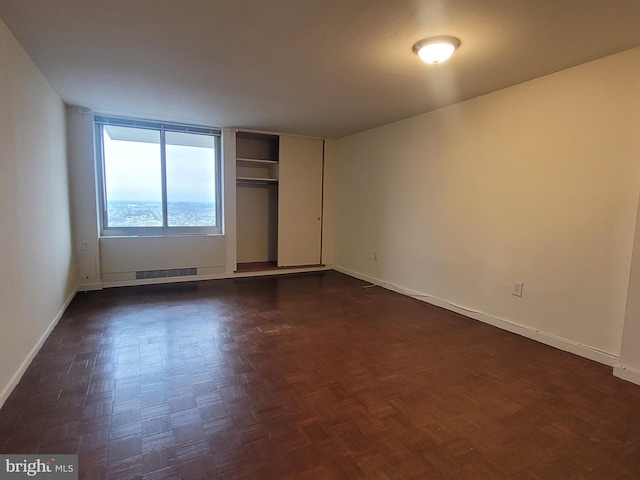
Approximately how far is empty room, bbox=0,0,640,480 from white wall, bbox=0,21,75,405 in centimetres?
3

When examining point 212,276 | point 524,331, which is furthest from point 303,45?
point 212,276

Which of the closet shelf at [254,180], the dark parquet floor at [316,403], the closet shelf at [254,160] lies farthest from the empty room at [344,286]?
the closet shelf at [254,180]

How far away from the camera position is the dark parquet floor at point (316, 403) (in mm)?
1547

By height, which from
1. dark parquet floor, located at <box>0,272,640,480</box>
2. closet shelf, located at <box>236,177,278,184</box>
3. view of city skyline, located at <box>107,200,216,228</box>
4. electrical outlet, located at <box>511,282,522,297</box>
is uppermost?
closet shelf, located at <box>236,177,278,184</box>

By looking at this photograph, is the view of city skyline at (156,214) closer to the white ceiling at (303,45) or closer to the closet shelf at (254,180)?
the closet shelf at (254,180)

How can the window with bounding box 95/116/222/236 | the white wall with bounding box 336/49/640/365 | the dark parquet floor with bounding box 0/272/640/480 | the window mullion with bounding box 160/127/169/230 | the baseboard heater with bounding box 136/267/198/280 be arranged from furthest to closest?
the window mullion with bounding box 160/127/169/230, the baseboard heater with bounding box 136/267/198/280, the window with bounding box 95/116/222/236, the white wall with bounding box 336/49/640/365, the dark parquet floor with bounding box 0/272/640/480

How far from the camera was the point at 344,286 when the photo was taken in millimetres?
4906

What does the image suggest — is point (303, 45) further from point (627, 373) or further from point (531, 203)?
point (627, 373)

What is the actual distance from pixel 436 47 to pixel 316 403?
2.44 m

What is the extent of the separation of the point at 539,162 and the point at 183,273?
464cm

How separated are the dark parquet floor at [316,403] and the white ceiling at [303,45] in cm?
229

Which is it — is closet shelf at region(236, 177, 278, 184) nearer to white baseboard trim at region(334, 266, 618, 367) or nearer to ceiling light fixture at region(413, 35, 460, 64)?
white baseboard trim at region(334, 266, 618, 367)

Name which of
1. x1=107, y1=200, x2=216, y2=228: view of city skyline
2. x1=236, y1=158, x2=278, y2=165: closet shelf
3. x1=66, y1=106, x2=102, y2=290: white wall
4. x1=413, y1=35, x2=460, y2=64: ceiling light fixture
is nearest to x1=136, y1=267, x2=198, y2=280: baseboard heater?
x1=66, y1=106, x2=102, y2=290: white wall

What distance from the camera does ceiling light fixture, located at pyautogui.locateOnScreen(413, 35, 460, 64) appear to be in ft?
7.34
